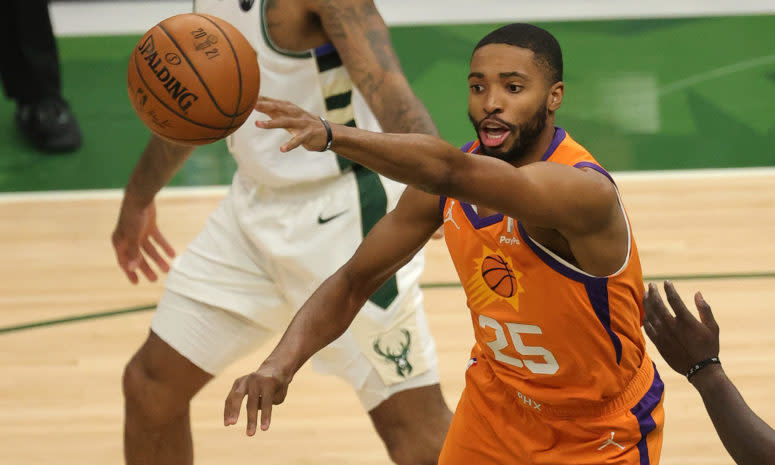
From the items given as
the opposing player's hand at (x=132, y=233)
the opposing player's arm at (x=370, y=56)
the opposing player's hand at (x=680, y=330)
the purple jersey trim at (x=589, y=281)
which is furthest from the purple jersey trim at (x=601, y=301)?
the opposing player's hand at (x=132, y=233)

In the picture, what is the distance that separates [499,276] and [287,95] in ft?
3.27

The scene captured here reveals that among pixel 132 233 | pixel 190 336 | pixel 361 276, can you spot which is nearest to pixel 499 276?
pixel 361 276

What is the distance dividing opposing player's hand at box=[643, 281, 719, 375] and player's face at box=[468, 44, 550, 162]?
0.48 m

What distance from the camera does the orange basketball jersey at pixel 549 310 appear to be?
8.21 ft

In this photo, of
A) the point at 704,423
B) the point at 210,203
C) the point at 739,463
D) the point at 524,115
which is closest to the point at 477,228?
the point at 524,115

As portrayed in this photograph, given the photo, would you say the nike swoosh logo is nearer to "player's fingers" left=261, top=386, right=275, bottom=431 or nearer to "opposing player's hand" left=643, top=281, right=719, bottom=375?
"player's fingers" left=261, top=386, right=275, bottom=431

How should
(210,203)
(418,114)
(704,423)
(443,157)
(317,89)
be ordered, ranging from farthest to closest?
(210,203)
(704,423)
(317,89)
(418,114)
(443,157)

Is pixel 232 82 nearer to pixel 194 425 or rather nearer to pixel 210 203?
pixel 194 425

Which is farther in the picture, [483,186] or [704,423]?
[704,423]

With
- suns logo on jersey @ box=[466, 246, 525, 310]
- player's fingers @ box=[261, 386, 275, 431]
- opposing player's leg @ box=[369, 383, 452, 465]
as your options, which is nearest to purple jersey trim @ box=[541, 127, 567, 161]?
suns logo on jersey @ box=[466, 246, 525, 310]

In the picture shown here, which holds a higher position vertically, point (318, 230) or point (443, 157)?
point (443, 157)

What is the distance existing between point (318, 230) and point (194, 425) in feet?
4.98

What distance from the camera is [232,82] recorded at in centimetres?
256

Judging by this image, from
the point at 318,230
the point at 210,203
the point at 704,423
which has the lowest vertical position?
the point at 210,203
